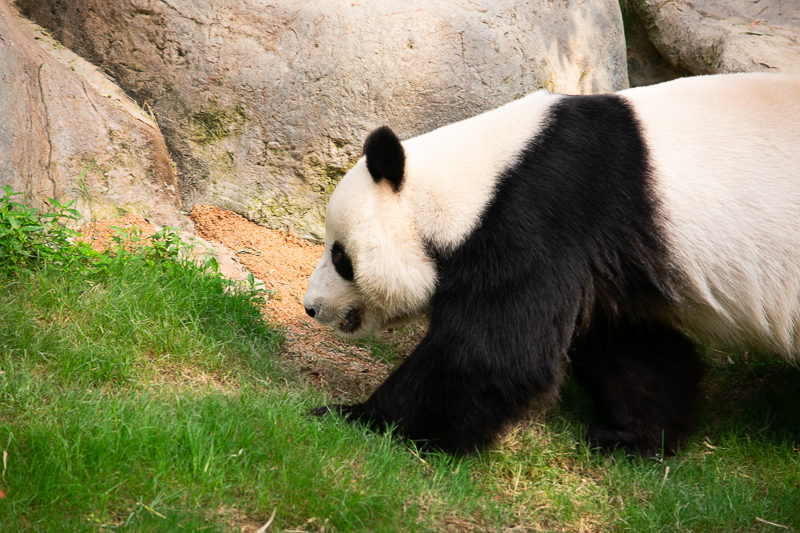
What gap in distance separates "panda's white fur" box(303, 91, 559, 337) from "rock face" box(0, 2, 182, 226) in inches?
73.6

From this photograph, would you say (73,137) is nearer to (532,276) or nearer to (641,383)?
(532,276)

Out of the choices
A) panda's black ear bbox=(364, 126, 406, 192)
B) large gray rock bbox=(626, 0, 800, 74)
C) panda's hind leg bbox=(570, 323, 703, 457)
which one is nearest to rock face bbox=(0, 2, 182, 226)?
panda's black ear bbox=(364, 126, 406, 192)

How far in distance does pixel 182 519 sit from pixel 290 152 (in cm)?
357

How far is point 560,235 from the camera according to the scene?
380 centimetres

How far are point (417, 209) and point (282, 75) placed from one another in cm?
233

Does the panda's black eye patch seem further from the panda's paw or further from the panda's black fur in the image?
the panda's paw

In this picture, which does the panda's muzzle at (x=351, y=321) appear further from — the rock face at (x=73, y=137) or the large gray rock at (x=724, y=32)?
the large gray rock at (x=724, y=32)

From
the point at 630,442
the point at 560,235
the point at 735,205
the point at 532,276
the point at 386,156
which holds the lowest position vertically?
the point at 630,442

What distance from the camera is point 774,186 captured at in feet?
12.6

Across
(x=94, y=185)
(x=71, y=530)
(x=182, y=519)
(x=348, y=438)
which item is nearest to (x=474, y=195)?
(x=348, y=438)

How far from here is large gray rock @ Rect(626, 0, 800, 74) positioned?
696 centimetres

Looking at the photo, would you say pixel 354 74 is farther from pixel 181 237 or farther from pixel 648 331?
pixel 648 331

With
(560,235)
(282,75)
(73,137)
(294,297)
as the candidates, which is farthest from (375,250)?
(73,137)

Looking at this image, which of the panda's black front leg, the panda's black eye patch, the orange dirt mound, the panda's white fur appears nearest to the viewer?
the panda's black front leg
